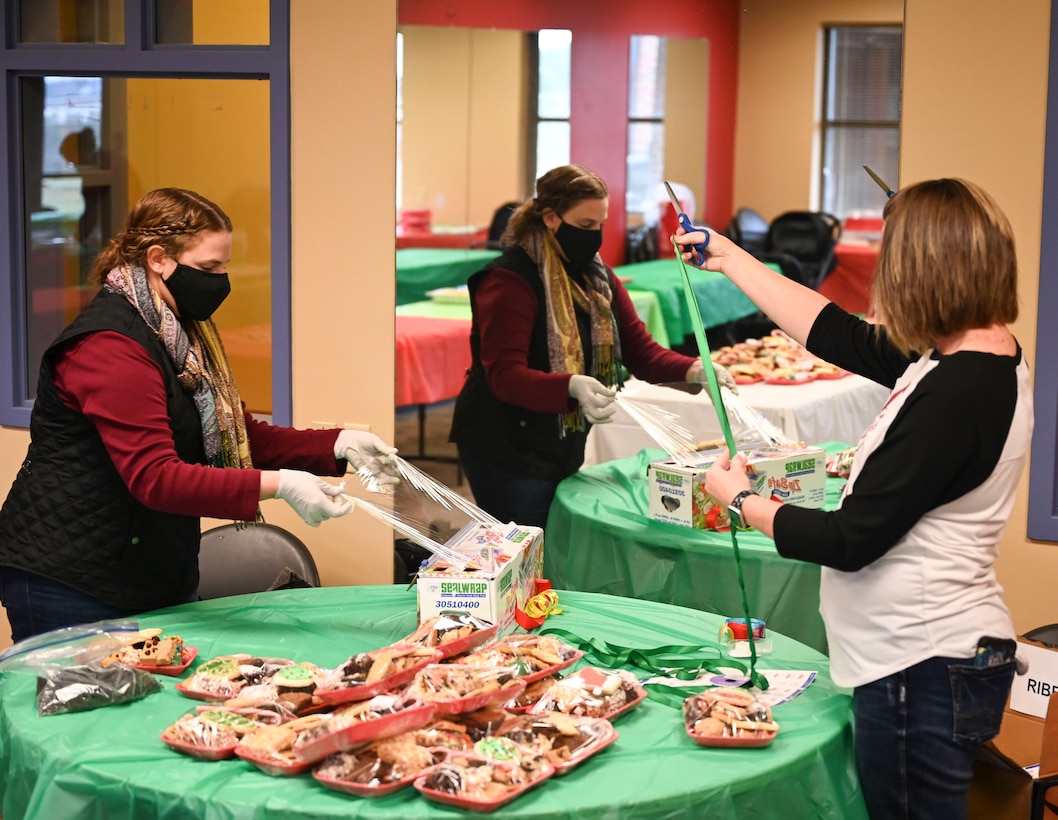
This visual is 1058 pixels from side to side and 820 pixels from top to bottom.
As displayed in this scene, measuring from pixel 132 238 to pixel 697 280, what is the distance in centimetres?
185

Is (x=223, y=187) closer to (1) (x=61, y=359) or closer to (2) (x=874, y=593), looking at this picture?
(1) (x=61, y=359)

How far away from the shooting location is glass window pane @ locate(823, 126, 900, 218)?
318cm

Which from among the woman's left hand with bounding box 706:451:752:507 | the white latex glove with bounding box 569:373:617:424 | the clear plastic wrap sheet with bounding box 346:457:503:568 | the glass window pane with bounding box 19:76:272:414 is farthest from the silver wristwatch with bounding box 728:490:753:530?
the glass window pane with bounding box 19:76:272:414

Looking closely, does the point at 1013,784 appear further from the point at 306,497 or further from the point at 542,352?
the point at 542,352

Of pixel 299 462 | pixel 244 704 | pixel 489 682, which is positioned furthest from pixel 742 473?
pixel 299 462

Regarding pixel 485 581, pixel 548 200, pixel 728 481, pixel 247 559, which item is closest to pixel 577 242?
pixel 548 200

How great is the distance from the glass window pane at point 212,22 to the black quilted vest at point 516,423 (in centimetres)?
90

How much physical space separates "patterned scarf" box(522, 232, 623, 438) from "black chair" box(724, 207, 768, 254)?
39 cm

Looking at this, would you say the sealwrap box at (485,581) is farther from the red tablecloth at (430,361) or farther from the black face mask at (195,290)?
the red tablecloth at (430,361)

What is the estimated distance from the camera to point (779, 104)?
338cm

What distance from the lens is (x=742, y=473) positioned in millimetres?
1926

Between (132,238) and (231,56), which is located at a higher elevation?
(231,56)

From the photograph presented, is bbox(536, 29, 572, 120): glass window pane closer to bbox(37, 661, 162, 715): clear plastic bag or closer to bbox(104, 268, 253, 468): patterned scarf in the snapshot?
bbox(104, 268, 253, 468): patterned scarf

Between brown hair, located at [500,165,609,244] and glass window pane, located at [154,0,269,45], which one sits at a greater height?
glass window pane, located at [154,0,269,45]
